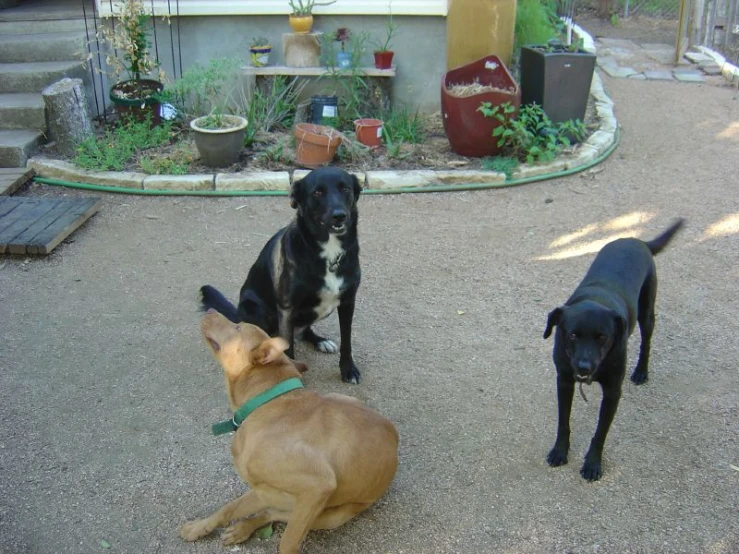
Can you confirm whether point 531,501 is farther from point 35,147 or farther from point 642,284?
point 35,147

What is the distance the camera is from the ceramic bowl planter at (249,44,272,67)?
27.1 ft

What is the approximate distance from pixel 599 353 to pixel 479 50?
5.76 metres

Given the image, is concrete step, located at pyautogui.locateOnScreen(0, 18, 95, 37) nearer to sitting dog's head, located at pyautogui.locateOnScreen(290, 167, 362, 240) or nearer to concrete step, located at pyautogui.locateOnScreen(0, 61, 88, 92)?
concrete step, located at pyautogui.locateOnScreen(0, 61, 88, 92)

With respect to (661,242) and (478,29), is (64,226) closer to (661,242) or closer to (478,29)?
(661,242)

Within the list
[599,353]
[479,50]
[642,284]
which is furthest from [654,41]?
[599,353]

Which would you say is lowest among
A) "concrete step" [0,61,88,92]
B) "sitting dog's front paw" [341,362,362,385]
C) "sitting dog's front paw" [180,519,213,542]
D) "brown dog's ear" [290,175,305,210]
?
"sitting dog's front paw" [180,519,213,542]

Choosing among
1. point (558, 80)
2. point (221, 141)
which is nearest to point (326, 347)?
point (221, 141)

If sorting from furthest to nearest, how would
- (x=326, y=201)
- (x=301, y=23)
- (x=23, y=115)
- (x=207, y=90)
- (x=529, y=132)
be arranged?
(x=301, y=23), (x=207, y=90), (x=23, y=115), (x=529, y=132), (x=326, y=201)

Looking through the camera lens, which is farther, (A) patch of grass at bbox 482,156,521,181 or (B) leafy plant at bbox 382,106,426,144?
(B) leafy plant at bbox 382,106,426,144

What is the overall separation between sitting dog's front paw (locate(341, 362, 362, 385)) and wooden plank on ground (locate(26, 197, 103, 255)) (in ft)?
8.90

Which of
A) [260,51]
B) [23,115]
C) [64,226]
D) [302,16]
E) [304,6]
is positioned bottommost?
[64,226]

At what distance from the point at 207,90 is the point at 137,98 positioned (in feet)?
2.35

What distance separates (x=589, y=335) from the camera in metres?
3.01

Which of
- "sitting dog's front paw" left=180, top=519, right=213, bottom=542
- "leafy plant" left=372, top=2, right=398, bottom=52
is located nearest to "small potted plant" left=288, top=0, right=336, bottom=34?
"leafy plant" left=372, top=2, right=398, bottom=52
